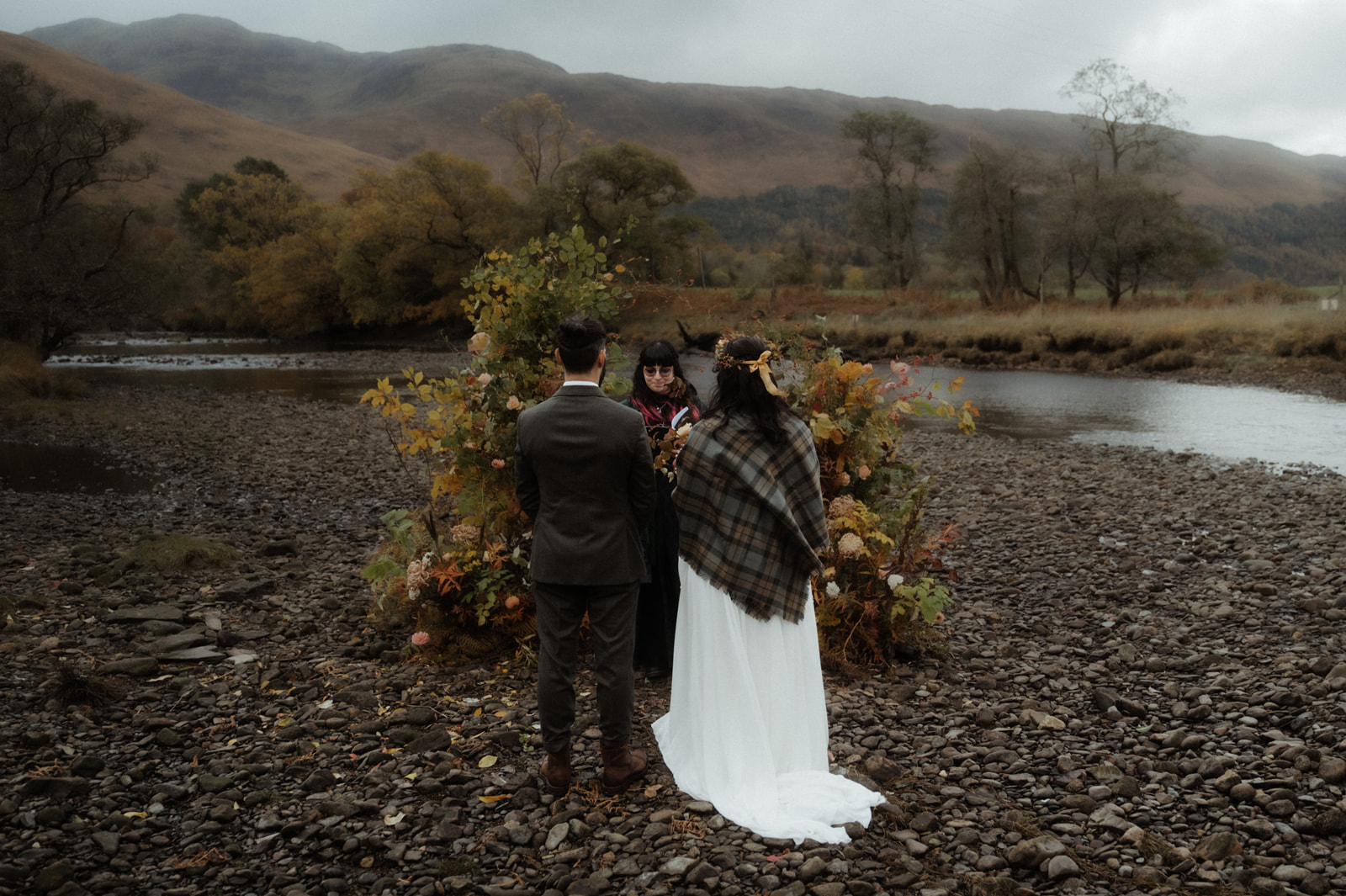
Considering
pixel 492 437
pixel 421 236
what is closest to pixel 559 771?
pixel 492 437

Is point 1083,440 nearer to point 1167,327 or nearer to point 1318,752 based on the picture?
point 1318,752

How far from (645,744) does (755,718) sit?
0.91 m

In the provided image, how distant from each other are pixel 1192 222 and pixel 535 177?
145ft

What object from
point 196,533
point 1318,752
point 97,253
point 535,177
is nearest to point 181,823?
point 1318,752

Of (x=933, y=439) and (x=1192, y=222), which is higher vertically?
(x=1192, y=222)

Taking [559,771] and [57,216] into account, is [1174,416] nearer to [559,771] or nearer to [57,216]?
[559,771]

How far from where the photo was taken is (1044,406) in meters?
24.8

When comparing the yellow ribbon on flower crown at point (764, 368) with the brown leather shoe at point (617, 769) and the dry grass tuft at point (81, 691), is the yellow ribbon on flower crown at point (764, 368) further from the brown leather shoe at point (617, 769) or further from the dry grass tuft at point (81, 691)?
the dry grass tuft at point (81, 691)

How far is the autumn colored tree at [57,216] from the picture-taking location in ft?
93.1

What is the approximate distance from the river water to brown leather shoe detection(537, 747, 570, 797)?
2402 mm

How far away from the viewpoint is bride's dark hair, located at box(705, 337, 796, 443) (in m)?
3.87

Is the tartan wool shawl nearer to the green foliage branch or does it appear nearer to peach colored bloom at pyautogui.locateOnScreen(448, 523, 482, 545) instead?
the green foliage branch

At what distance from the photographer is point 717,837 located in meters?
3.66

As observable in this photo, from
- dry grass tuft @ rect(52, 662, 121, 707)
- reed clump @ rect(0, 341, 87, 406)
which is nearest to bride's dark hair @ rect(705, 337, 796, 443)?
dry grass tuft @ rect(52, 662, 121, 707)
